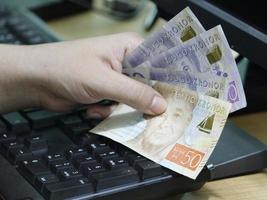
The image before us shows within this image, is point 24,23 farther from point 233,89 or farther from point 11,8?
point 233,89

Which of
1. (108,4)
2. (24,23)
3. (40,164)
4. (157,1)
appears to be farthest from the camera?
(108,4)

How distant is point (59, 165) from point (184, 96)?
17 centimetres

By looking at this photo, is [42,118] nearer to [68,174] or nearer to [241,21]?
[68,174]

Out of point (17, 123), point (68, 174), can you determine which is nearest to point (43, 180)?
point (68, 174)

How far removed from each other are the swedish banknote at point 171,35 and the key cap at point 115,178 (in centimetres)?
16

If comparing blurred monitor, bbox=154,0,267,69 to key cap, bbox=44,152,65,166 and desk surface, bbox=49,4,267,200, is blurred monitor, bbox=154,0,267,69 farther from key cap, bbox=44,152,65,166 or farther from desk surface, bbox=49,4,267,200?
key cap, bbox=44,152,65,166

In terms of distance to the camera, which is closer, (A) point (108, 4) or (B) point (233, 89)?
(B) point (233, 89)

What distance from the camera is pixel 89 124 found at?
2.78 ft

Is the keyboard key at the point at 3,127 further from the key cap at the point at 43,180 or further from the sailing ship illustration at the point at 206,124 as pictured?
the sailing ship illustration at the point at 206,124

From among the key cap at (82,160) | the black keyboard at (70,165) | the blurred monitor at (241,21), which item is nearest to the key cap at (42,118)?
the black keyboard at (70,165)

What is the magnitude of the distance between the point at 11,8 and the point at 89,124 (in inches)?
16.8

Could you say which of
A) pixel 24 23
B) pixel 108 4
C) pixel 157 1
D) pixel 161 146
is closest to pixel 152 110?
pixel 161 146

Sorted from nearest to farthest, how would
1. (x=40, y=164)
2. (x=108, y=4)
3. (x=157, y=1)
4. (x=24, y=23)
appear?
(x=40, y=164) → (x=157, y=1) → (x=24, y=23) → (x=108, y=4)

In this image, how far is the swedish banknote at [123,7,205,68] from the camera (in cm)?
79
